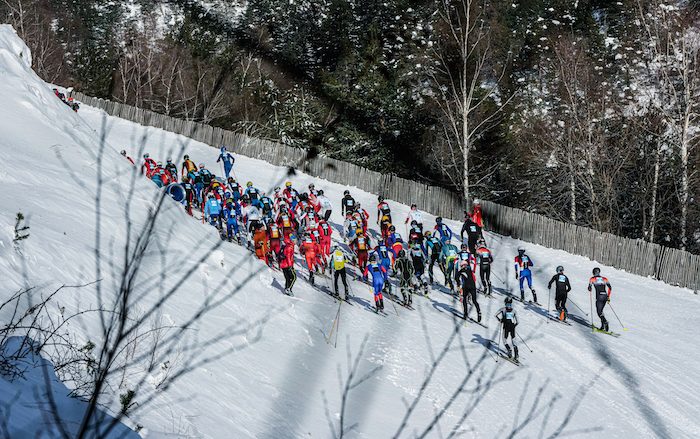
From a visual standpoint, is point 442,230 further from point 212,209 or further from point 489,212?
point 489,212

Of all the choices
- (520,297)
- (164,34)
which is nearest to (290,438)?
(520,297)

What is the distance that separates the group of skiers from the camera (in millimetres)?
16672

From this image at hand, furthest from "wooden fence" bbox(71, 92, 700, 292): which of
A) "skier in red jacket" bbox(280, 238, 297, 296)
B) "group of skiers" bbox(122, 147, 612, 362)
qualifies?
"skier in red jacket" bbox(280, 238, 297, 296)

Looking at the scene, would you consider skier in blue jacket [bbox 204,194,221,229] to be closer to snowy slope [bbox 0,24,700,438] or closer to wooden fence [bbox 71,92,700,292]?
snowy slope [bbox 0,24,700,438]

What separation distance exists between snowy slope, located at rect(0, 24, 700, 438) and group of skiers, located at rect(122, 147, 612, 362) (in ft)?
2.11

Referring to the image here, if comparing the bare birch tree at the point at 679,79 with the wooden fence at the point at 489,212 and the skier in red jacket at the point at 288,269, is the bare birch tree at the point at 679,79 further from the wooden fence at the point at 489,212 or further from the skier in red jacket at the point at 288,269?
the skier in red jacket at the point at 288,269

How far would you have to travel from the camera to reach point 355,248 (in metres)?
20.3

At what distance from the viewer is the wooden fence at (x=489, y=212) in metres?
26.0

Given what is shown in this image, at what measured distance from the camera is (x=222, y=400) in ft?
28.5

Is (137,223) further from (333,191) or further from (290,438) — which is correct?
(333,191)

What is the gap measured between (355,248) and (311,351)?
25.2 feet

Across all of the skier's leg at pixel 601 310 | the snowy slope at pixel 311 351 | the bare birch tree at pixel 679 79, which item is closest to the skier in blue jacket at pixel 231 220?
the snowy slope at pixel 311 351

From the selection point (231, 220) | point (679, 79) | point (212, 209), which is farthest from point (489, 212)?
point (679, 79)

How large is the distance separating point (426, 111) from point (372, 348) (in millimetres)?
33569
